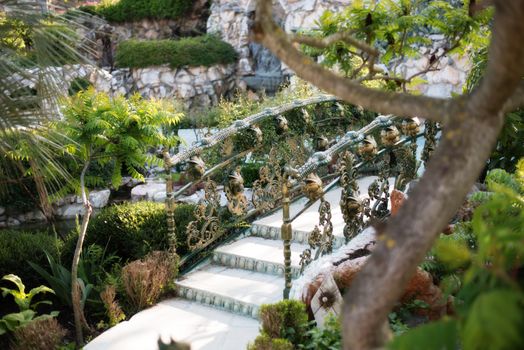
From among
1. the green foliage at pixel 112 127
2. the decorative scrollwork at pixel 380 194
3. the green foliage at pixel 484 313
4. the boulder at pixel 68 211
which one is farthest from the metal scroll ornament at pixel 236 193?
the boulder at pixel 68 211

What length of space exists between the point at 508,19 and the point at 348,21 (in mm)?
2810

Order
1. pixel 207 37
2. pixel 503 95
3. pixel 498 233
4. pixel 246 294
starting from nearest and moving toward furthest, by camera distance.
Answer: pixel 498 233 → pixel 503 95 → pixel 246 294 → pixel 207 37

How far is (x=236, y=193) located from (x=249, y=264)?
0.75 m

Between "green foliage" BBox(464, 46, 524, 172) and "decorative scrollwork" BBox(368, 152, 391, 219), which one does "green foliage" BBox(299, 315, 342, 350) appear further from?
"green foliage" BBox(464, 46, 524, 172)

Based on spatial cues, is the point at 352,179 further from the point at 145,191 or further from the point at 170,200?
the point at 145,191

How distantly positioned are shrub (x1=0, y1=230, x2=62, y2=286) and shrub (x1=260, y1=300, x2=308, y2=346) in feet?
11.1

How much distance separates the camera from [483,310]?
1.32 metres

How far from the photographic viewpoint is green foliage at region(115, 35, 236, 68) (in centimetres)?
1716

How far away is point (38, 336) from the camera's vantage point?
5113 millimetres

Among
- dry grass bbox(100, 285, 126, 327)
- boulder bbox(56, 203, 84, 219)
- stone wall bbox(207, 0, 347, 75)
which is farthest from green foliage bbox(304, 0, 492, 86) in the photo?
stone wall bbox(207, 0, 347, 75)

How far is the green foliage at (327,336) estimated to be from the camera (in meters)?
3.84

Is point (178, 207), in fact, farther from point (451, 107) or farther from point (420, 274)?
point (451, 107)

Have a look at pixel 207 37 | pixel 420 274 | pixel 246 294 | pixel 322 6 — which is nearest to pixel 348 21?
pixel 420 274

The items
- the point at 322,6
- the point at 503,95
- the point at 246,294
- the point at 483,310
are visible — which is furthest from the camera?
the point at 322,6
